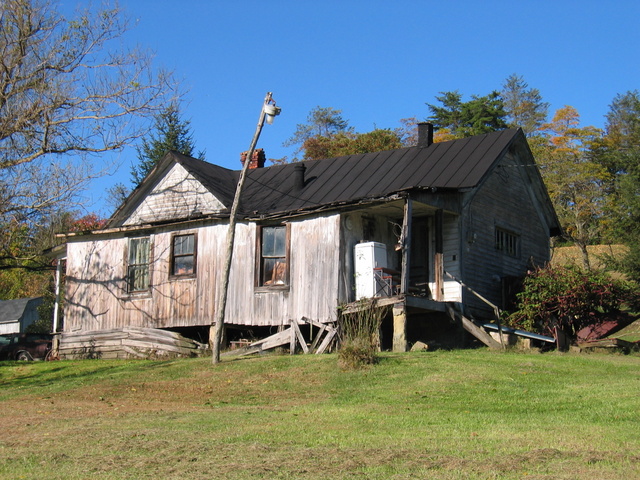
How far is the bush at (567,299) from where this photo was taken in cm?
1925

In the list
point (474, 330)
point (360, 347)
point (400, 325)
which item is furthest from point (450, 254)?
point (360, 347)

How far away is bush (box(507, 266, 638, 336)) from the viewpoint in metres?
19.2

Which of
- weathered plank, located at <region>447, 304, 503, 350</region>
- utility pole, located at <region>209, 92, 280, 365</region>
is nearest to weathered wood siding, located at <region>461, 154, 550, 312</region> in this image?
weathered plank, located at <region>447, 304, 503, 350</region>

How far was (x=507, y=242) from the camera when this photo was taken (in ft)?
76.6

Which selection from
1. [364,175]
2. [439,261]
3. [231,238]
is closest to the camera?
[231,238]

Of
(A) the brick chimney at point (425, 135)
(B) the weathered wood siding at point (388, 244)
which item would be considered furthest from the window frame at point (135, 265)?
(A) the brick chimney at point (425, 135)

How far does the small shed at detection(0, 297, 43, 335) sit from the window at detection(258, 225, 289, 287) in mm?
26551

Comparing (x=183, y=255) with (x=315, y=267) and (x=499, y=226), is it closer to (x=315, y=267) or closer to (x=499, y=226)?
(x=315, y=267)

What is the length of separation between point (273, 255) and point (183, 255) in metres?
3.02

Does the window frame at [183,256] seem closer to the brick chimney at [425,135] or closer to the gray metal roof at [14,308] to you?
the brick chimney at [425,135]

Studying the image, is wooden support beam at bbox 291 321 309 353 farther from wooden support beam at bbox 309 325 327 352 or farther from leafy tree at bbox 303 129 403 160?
leafy tree at bbox 303 129 403 160

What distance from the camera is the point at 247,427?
10734mm

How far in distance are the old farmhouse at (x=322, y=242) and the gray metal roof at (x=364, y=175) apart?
7 centimetres

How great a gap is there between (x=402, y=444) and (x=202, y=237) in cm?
1355
